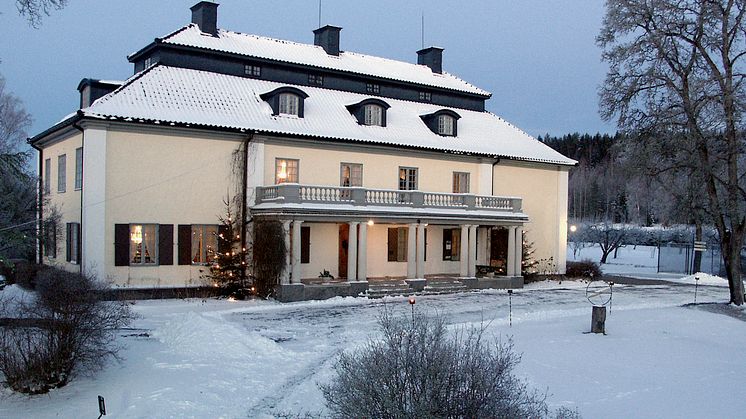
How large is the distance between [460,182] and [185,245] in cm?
1472

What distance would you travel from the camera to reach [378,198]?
2795 centimetres

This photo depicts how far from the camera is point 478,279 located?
3061 cm

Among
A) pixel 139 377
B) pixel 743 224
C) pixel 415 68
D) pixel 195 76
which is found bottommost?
pixel 139 377

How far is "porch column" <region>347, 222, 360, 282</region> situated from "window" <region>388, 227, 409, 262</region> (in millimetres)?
4244

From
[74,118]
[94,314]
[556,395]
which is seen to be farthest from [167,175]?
[556,395]

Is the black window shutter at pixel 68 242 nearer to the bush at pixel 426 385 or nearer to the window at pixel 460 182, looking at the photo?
the window at pixel 460 182

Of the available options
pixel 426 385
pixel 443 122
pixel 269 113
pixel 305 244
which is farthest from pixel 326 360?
pixel 443 122

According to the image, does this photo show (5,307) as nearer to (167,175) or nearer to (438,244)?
(167,175)

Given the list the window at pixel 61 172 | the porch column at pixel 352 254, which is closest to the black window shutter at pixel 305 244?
the porch column at pixel 352 254

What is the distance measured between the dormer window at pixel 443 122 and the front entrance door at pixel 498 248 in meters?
5.72

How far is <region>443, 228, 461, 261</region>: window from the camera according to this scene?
1294 inches

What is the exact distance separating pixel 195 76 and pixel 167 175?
19.5 feet

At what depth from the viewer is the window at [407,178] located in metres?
30.9

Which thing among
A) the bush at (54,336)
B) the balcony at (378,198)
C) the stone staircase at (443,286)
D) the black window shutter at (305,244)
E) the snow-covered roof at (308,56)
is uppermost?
the snow-covered roof at (308,56)
